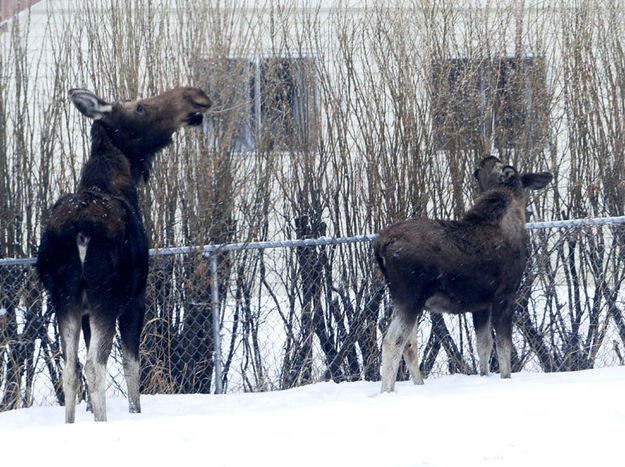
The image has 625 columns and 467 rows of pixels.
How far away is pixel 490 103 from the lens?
862cm

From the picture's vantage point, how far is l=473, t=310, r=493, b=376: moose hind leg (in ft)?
24.0

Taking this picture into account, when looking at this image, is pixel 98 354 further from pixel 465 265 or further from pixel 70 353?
pixel 465 265

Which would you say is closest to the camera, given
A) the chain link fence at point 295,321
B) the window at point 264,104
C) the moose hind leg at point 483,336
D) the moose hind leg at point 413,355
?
the moose hind leg at point 413,355

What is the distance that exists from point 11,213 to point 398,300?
11.8 ft

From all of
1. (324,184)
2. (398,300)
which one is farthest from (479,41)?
(398,300)

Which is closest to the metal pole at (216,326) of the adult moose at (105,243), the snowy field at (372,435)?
the snowy field at (372,435)

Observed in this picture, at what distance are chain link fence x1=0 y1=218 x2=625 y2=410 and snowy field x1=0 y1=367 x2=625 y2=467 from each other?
55.0 inches

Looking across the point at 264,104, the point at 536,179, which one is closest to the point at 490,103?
the point at 536,179

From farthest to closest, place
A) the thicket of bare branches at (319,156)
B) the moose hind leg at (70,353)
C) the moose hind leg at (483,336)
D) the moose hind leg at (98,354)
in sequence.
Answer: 1. the thicket of bare branches at (319,156)
2. the moose hind leg at (483,336)
3. the moose hind leg at (70,353)
4. the moose hind leg at (98,354)

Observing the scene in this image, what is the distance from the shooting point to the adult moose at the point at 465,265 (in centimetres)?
668

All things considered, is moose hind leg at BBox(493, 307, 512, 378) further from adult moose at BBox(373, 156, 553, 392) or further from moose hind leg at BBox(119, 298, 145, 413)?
moose hind leg at BBox(119, 298, 145, 413)

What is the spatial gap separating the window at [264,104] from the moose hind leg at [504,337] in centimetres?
248

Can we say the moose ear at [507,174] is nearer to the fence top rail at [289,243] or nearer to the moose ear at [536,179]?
the moose ear at [536,179]

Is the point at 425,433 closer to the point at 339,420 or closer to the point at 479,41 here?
the point at 339,420
